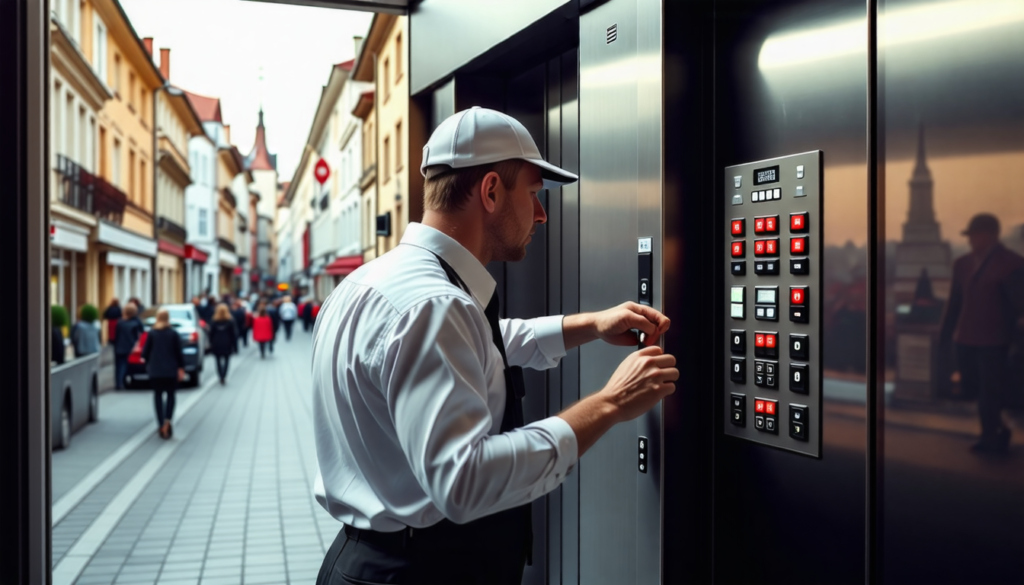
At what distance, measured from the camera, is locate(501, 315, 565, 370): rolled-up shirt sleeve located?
9.81 ft

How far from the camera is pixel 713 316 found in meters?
3.12

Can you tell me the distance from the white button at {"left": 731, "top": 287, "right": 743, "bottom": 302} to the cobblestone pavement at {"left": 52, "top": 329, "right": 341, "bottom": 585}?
4.02m

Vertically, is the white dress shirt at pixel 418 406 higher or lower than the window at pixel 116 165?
lower

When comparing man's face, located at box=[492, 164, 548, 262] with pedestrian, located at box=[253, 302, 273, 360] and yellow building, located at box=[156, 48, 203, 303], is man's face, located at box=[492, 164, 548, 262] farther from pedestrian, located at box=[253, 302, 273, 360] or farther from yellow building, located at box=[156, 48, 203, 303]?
yellow building, located at box=[156, 48, 203, 303]

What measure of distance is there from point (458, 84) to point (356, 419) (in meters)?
3.27

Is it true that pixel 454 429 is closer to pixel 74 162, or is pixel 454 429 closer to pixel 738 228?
pixel 738 228

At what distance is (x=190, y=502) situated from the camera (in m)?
8.09

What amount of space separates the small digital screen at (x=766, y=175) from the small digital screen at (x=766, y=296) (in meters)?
0.36

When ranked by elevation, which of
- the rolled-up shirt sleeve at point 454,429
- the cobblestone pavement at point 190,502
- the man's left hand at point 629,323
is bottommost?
the cobblestone pavement at point 190,502

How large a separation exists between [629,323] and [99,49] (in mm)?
29300

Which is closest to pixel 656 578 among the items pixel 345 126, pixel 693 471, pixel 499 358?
pixel 693 471

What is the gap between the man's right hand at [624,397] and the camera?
6.63ft

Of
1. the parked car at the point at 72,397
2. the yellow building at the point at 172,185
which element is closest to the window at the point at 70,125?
the yellow building at the point at 172,185

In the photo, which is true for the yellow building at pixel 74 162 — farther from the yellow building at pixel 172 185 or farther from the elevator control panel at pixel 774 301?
the elevator control panel at pixel 774 301
